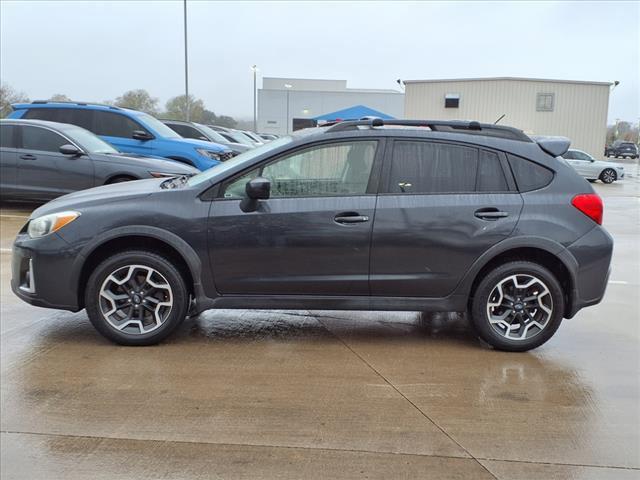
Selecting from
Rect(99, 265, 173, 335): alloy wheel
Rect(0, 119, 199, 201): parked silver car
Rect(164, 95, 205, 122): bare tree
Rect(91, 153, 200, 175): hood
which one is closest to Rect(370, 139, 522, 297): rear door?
Rect(99, 265, 173, 335): alloy wheel

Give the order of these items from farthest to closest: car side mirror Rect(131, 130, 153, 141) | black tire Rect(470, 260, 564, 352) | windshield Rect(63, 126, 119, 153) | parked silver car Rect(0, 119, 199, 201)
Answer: car side mirror Rect(131, 130, 153, 141), windshield Rect(63, 126, 119, 153), parked silver car Rect(0, 119, 199, 201), black tire Rect(470, 260, 564, 352)

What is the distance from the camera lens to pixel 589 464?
305 centimetres

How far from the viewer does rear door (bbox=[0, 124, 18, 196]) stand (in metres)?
9.91

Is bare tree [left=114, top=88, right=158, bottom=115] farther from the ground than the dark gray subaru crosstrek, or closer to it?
farther from the ground

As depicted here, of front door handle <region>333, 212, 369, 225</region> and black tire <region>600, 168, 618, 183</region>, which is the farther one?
black tire <region>600, 168, 618, 183</region>

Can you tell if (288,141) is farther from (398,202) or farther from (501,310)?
(501,310)

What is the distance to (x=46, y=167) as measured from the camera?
9.77 m

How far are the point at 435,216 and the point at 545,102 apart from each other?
109 feet

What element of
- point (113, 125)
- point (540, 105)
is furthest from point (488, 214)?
point (540, 105)

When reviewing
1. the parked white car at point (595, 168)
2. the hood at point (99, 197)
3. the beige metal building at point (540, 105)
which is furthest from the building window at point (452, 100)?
the hood at point (99, 197)

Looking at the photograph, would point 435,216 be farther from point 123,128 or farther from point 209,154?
point 123,128

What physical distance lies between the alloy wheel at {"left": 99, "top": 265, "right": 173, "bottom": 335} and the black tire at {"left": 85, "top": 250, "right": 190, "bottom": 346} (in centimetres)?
2

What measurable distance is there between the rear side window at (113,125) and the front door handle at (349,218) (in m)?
8.14

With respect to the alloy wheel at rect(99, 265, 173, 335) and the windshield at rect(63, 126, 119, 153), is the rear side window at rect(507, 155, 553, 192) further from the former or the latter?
the windshield at rect(63, 126, 119, 153)
